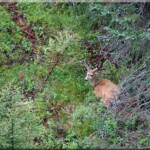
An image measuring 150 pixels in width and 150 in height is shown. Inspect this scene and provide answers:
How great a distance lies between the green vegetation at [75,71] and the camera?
554cm

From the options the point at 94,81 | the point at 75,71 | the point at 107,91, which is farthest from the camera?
the point at 75,71

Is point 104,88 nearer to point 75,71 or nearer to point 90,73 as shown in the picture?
point 90,73

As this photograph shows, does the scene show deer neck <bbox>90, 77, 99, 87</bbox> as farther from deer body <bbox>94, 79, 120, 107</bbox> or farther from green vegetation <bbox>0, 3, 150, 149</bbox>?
green vegetation <bbox>0, 3, 150, 149</bbox>

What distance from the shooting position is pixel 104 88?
6176 mm

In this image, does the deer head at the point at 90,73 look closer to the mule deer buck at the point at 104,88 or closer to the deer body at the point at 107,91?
the mule deer buck at the point at 104,88

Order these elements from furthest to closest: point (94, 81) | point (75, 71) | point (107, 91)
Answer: point (75, 71) → point (94, 81) → point (107, 91)

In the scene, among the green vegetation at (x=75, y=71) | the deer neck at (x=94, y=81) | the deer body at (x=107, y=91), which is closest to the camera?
the green vegetation at (x=75, y=71)

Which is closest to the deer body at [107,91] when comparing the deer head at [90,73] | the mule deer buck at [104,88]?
the mule deer buck at [104,88]

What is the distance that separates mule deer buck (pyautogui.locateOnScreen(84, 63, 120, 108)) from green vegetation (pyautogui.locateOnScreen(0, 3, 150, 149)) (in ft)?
0.29

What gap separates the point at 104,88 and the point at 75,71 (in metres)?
0.64

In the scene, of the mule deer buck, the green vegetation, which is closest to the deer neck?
the mule deer buck

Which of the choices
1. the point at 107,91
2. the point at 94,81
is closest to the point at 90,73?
the point at 94,81

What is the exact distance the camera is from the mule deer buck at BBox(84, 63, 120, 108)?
5946 mm

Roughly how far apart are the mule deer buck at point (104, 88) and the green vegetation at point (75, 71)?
3.5 inches
